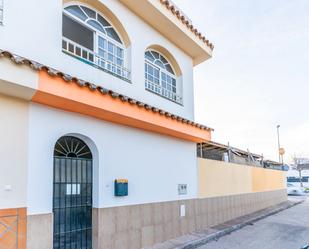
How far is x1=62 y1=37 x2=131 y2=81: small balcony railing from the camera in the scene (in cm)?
677

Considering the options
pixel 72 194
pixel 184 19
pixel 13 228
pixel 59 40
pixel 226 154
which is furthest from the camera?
pixel 226 154

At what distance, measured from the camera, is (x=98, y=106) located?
6336 mm

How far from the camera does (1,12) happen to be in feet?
17.6

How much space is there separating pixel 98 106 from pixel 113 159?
66.8 inches

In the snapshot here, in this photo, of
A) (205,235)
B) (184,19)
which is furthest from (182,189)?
(184,19)

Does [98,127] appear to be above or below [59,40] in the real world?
below

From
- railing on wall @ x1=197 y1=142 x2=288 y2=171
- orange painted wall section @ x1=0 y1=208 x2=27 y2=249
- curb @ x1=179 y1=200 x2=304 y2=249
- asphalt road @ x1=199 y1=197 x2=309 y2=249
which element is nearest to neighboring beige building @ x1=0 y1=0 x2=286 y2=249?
orange painted wall section @ x1=0 y1=208 x2=27 y2=249

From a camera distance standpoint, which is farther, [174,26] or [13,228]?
[174,26]

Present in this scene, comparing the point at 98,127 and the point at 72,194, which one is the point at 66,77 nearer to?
the point at 98,127

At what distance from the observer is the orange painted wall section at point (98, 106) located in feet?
18.0

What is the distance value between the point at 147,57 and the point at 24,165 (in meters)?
5.63

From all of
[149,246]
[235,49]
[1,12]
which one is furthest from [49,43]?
[235,49]

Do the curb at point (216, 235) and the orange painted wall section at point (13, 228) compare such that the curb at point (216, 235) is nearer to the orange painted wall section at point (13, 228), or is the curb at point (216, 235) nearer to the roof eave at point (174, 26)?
the orange painted wall section at point (13, 228)

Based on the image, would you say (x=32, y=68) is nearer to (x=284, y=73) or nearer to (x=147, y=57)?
(x=147, y=57)
